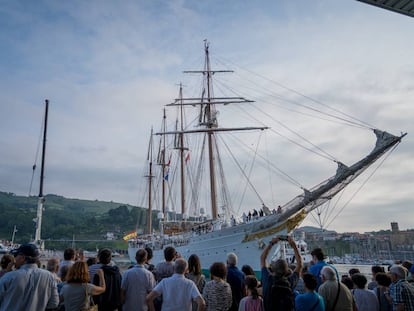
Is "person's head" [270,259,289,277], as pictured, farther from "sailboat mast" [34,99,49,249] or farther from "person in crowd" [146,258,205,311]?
"sailboat mast" [34,99,49,249]

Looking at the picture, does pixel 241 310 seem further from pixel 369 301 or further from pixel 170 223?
pixel 170 223

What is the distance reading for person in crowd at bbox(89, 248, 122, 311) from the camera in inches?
216

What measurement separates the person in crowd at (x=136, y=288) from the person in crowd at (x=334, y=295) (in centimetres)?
296

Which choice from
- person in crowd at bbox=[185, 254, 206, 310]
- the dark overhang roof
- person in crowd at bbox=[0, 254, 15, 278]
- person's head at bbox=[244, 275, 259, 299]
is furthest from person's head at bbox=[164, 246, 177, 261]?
the dark overhang roof

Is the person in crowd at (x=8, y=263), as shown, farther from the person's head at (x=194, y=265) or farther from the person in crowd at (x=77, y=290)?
the person's head at (x=194, y=265)

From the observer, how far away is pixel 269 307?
4797mm

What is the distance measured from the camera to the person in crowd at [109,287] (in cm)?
548

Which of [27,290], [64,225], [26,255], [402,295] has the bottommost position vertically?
[402,295]

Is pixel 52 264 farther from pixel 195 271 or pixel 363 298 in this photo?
pixel 363 298

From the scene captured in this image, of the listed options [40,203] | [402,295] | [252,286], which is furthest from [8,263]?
[40,203]

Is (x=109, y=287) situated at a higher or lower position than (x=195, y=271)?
lower

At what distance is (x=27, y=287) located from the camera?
454cm

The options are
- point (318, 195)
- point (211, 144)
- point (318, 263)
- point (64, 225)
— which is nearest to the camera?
point (318, 263)

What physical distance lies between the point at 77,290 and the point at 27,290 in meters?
0.66
